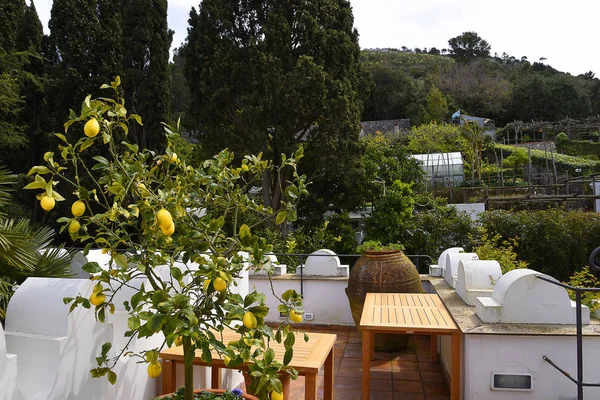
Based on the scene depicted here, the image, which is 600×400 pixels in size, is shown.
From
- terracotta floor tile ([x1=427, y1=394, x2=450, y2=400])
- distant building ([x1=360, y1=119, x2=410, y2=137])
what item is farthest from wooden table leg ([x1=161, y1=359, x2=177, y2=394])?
distant building ([x1=360, y1=119, x2=410, y2=137])

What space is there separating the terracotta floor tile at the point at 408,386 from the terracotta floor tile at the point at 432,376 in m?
0.13

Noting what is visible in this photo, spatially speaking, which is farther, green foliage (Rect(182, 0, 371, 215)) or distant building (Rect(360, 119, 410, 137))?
distant building (Rect(360, 119, 410, 137))

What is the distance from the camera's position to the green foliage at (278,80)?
11055 mm

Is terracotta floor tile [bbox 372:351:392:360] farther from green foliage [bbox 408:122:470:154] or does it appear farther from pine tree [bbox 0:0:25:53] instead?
green foliage [bbox 408:122:470:154]

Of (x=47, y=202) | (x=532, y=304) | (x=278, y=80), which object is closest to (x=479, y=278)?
(x=532, y=304)

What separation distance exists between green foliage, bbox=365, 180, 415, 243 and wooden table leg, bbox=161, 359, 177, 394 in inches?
336

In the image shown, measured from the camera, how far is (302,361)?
2871mm

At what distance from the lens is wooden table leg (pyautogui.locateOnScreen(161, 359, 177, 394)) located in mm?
3023

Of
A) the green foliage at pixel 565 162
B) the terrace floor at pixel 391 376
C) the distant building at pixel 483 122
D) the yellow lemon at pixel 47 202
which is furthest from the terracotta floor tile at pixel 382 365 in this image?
the distant building at pixel 483 122

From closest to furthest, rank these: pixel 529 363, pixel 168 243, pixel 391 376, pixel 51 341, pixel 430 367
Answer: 1. pixel 168 243
2. pixel 51 341
3. pixel 529 363
4. pixel 391 376
5. pixel 430 367

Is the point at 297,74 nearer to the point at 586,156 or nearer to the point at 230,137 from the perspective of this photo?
the point at 230,137

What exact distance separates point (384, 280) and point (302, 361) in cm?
249

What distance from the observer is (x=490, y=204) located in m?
15.7

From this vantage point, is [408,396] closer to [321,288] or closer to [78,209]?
[321,288]
